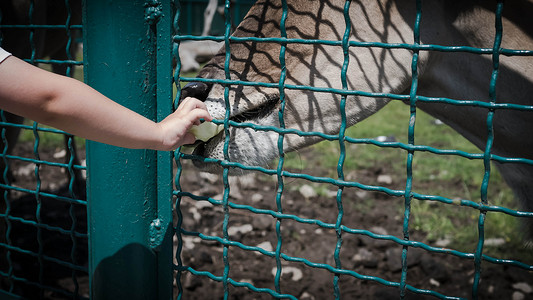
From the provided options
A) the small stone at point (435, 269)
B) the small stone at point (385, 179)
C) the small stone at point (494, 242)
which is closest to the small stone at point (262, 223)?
the small stone at point (435, 269)

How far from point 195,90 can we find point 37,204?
0.99 m

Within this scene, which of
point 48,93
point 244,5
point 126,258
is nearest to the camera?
point 48,93

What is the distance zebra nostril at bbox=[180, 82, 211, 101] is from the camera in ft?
6.09

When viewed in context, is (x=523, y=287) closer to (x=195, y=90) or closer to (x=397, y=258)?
(x=397, y=258)

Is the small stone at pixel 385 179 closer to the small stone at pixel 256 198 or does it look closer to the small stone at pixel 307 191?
the small stone at pixel 307 191

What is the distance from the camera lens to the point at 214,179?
192 inches

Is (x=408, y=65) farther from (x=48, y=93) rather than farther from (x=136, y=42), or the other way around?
(x=48, y=93)

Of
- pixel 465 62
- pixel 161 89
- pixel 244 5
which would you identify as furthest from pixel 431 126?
pixel 244 5

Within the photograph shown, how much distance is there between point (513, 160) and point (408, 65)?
86 cm

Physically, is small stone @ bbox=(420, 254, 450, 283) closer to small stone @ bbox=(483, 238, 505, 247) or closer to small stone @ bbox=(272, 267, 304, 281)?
small stone @ bbox=(483, 238, 505, 247)

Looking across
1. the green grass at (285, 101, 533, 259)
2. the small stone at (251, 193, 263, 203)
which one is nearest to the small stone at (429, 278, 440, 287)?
the green grass at (285, 101, 533, 259)

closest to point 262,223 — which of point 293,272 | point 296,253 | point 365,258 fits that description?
point 296,253

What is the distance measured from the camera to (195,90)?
1869mm

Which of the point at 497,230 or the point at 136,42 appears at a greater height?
the point at 136,42
